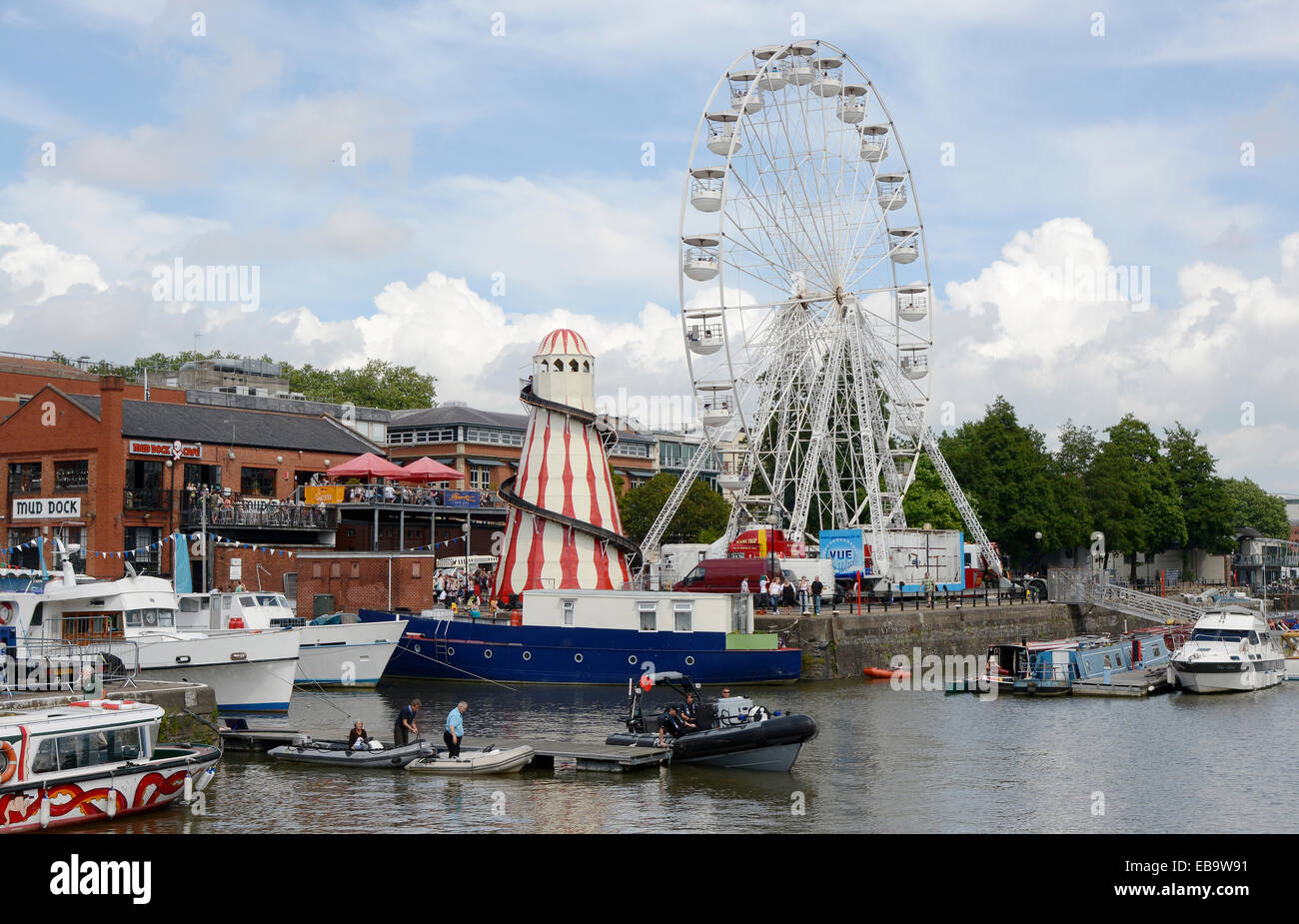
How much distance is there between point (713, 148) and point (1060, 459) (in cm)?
5181

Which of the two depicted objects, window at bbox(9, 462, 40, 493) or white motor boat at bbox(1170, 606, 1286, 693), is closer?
white motor boat at bbox(1170, 606, 1286, 693)

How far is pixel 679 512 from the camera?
3268 inches

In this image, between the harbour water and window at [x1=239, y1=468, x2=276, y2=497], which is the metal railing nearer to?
the harbour water

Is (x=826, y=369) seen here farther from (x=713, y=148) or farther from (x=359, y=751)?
(x=359, y=751)

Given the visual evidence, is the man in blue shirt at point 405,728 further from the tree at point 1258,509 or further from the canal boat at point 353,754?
the tree at point 1258,509

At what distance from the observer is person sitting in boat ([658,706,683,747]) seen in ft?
102

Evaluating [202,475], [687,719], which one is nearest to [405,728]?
[687,719]

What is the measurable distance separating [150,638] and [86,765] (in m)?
13.9

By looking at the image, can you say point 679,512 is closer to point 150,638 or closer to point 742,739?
point 150,638

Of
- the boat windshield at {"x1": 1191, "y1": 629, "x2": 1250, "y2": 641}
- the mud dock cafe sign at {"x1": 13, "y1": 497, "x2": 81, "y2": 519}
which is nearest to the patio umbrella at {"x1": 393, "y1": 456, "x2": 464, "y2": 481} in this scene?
the mud dock cafe sign at {"x1": 13, "y1": 497, "x2": 81, "y2": 519}

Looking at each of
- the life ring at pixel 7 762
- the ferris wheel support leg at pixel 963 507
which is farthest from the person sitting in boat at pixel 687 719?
the ferris wheel support leg at pixel 963 507

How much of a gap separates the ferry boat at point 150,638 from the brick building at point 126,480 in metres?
21.3

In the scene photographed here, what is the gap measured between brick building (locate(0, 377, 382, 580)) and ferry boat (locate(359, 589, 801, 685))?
18568 mm

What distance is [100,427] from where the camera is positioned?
197ft
